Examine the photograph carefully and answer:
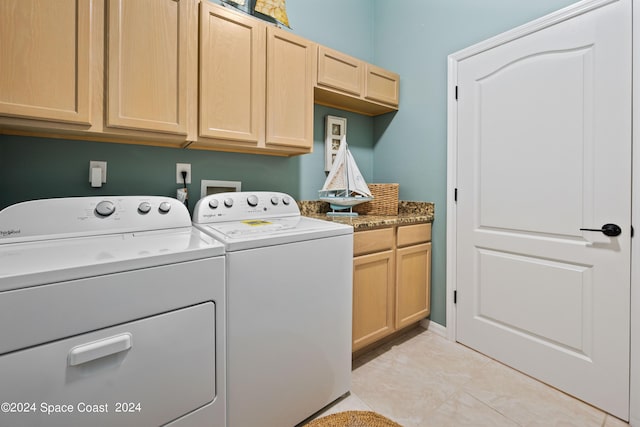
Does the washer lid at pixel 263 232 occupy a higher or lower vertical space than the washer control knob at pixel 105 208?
lower

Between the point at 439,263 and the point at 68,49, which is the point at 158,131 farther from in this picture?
the point at 439,263

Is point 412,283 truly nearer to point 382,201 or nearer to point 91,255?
point 382,201

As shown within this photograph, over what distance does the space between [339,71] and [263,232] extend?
1399 millimetres

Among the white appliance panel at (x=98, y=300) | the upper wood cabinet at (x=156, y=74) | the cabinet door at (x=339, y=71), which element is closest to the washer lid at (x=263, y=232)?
the white appliance panel at (x=98, y=300)

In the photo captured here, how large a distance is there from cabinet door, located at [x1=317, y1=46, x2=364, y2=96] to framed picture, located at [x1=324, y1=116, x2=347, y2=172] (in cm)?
31

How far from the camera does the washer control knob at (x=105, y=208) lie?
1.25m

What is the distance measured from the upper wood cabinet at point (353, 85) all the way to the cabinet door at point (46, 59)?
49.0 inches

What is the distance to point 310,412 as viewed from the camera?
136 cm

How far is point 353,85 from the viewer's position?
2135 millimetres

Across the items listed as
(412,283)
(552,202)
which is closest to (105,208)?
(412,283)

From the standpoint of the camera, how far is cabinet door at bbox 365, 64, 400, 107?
7.35 feet

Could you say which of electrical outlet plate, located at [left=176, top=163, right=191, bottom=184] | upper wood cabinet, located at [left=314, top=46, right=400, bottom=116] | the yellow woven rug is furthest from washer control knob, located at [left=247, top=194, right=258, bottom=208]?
the yellow woven rug

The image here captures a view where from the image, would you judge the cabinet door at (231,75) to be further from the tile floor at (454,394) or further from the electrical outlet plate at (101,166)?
the tile floor at (454,394)

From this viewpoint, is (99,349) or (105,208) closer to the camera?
(99,349)
